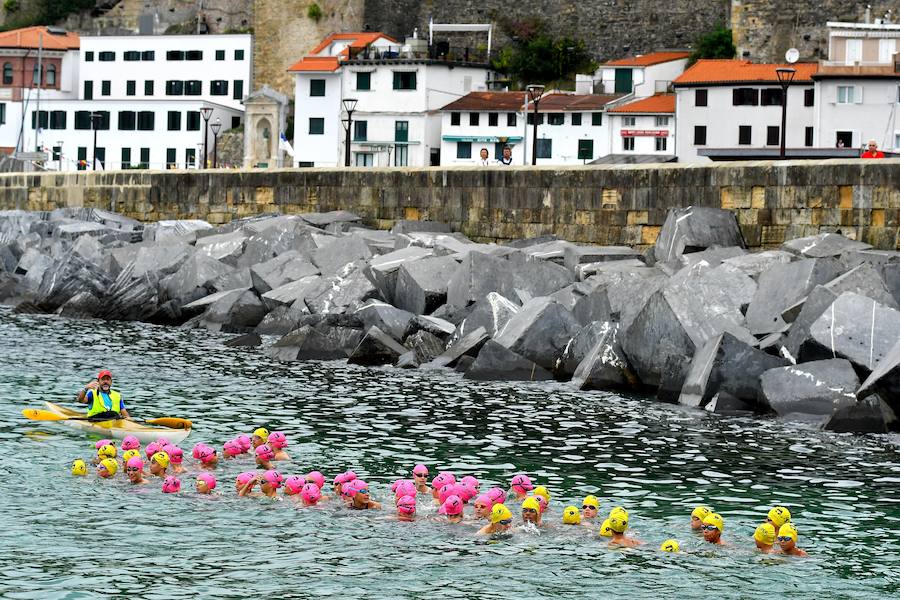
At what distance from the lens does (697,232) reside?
2955 cm

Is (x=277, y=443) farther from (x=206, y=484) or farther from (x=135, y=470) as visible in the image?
(x=135, y=470)

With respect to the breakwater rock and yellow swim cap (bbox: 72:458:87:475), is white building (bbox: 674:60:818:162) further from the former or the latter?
yellow swim cap (bbox: 72:458:87:475)

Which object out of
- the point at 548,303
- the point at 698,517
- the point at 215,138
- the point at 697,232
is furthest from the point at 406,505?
the point at 215,138

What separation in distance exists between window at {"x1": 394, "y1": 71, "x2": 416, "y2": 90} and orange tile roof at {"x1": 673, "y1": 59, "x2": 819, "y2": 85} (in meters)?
13.7

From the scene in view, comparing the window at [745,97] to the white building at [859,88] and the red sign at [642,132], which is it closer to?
the white building at [859,88]

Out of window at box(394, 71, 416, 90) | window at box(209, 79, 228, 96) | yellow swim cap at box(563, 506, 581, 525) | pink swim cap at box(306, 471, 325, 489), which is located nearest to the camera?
yellow swim cap at box(563, 506, 581, 525)

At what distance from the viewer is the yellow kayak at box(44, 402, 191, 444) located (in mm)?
19969

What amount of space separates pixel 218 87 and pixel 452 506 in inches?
2683

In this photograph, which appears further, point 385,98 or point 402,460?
point 385,98

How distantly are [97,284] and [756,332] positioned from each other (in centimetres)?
1684

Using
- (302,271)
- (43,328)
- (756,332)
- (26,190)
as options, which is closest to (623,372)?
(756,332)

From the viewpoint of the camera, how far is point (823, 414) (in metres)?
21.2

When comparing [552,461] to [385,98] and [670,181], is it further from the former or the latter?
[385,98]

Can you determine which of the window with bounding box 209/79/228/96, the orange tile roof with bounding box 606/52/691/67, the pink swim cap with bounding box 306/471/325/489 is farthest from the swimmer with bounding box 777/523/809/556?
the window with bounding box 209/79/228/96
